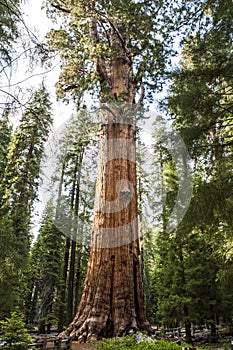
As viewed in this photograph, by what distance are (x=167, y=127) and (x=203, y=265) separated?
12375 mm

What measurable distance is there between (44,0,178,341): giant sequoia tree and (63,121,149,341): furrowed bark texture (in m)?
0.02

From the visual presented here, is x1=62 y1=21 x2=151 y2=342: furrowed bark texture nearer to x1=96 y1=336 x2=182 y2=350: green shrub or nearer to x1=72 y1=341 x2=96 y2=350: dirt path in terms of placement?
x1=72 y1=341 x2=96 y2=350: dirt path

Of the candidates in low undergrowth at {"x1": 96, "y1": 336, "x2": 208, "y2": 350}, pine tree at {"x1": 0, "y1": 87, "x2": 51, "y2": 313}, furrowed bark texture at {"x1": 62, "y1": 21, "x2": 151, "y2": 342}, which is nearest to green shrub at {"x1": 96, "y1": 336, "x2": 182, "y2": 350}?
low undergrowth at {"x1": 96, "y1": 336, "x2": 208, "y2": 350}

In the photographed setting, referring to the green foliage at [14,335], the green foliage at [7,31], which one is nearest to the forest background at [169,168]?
the green foliage at [7,31]

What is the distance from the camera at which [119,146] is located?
8.43m

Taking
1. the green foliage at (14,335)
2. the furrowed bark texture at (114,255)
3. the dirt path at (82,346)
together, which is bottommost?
the dirt path at (82,346)

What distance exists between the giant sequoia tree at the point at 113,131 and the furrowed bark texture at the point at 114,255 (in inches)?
0.6

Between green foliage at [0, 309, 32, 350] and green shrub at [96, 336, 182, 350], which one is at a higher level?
green foliage at [0, 309, 32, 350]

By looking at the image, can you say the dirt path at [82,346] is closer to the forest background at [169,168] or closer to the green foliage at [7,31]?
the forest background at [169,168]

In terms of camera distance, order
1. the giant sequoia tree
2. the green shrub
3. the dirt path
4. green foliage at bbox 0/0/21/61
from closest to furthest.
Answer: the green shrub < green foliage at bbox 0/0/21/61 < the dirt path < the giant sequoia tree

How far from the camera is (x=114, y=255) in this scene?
7.10 metres

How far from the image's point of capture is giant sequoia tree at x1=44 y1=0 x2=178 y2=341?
6340mm

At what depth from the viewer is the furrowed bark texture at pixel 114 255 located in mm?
6387

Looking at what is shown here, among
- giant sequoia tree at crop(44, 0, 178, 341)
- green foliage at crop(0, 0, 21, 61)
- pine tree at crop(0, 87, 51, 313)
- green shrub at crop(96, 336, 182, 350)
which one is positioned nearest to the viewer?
green shrub at crop(96, 336, 182, 350)
